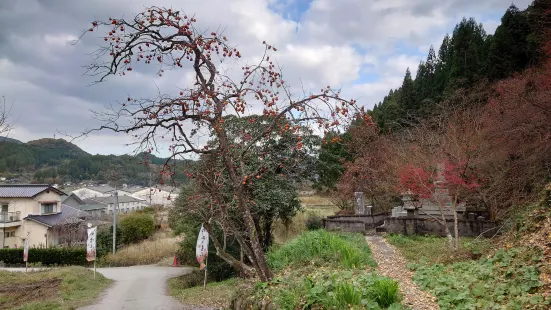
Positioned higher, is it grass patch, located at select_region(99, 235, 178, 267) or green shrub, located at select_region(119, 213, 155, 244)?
green shrub, located at select_region(119, 213, 155, 244)

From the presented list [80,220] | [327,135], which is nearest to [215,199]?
[327,135]

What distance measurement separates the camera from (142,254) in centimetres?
2453

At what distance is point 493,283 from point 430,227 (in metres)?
8.65

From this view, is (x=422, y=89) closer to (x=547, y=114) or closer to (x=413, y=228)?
(x=413, y=228)

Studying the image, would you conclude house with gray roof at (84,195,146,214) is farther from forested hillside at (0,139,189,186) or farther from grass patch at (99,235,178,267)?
grass patch at (99,235,178,267)

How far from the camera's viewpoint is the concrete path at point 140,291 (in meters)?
11.2

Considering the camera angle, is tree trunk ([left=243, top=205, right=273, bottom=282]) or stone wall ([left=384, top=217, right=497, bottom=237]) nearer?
tree trunk ([left=243, top=205, right=273, bottom=282])

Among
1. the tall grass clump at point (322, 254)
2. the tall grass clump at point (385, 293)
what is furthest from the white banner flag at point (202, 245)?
the tall grass clump at point (385, 293)

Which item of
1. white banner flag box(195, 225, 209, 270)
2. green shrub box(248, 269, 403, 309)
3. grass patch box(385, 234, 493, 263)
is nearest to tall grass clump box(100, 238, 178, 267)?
white banner flag box(195, 225, 209, 270)

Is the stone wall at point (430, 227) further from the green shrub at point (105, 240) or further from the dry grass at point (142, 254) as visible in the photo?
the green shrub at point (105, 240)

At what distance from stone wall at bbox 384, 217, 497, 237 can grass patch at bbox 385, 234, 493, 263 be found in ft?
2.14

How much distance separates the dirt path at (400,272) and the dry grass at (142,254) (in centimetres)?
1645

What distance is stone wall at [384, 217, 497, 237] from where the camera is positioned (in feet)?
40.5

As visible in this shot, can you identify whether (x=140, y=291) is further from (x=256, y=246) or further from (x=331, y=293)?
(x=331, y=293)
